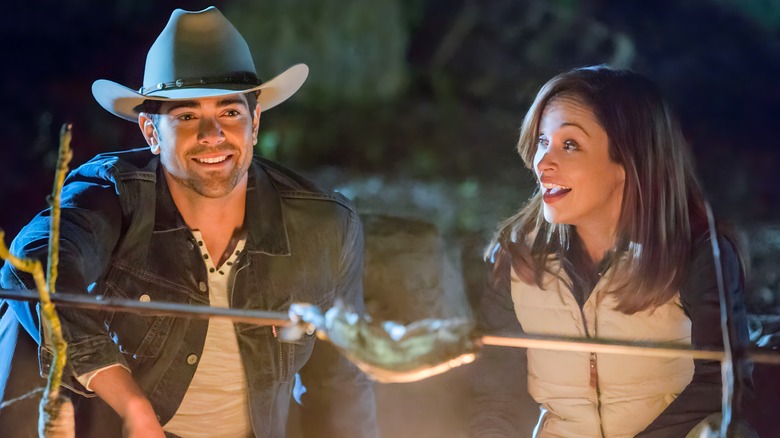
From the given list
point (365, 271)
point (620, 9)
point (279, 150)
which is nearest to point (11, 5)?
point (279, 150)

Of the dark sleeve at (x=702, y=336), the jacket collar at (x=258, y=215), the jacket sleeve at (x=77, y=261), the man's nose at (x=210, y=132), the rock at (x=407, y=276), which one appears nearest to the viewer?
the jacket sleeve at (x=77, y=261)

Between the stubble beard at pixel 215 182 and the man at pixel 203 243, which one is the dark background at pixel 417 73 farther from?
the stubble beard at pixel 215 182

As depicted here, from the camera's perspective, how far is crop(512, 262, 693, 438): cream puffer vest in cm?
282

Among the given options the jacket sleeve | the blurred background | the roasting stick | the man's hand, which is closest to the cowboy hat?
the jacket sleeve

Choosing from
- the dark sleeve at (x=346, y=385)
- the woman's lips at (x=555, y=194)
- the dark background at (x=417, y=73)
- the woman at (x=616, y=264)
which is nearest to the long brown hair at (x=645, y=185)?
the woman at (x=616, y=264)

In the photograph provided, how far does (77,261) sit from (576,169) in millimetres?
1709

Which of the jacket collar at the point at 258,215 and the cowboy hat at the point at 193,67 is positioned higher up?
the cowboy hat at the point at 193,67

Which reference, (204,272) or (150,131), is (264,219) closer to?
(204,272)

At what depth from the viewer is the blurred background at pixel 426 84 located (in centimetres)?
517

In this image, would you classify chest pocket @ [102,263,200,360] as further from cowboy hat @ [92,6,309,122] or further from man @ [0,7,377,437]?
cowboy hat @ [92,6,309,122]

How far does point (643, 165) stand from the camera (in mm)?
2818

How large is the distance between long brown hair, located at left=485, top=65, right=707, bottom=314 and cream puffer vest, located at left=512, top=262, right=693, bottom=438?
0.08 meters

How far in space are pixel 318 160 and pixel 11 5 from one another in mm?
2473

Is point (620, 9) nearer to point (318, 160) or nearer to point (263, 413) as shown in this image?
point (318, 160)
